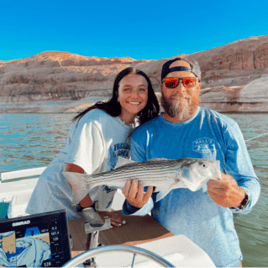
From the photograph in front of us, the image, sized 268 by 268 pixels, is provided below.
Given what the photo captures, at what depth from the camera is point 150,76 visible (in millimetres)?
53781

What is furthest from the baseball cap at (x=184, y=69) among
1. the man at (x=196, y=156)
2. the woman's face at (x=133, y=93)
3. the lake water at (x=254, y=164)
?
the lake water at (x=254, y=164)

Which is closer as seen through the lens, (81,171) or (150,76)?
(81,171)

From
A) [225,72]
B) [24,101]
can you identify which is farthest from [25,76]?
[225,72]

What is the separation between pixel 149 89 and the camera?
9.02 feet

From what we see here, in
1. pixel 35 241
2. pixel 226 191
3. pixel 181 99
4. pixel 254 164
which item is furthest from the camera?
pixel 254 164

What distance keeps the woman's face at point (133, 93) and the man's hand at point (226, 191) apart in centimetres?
121

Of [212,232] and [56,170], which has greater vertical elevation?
[56,170]

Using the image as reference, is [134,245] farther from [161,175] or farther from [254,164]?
[254,164]

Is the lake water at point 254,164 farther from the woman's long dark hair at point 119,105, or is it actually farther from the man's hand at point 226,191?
the woman's long dark hair at point 119,105

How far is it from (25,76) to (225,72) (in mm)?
54601

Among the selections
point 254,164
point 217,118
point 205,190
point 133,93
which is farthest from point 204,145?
point 254,164

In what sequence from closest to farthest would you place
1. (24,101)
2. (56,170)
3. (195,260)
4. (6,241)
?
(6,241) → (195,260) → (56,170) → (24,101)

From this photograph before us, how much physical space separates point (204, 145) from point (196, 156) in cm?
11

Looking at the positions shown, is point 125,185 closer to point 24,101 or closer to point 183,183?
point 183,183
